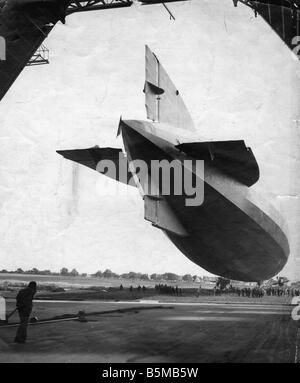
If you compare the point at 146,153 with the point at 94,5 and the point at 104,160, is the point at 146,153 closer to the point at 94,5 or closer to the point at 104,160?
the point at 104,160

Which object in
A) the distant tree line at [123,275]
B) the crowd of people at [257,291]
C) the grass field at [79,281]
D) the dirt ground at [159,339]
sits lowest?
the dirt ground at [159,339]

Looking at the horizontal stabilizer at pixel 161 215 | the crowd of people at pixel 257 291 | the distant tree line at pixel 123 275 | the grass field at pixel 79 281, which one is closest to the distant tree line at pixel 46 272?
the distant tree line at pixel 123 275

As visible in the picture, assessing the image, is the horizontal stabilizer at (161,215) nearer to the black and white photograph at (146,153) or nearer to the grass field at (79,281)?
the black and white photograph at (146,153)

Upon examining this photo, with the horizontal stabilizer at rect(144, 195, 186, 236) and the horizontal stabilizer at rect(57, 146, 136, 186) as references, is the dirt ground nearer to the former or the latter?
the horizontal stabilizer at rect(144, 195, 186, 236)

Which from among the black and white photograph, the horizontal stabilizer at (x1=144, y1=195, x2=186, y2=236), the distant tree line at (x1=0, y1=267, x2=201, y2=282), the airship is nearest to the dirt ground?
the black and white photograph

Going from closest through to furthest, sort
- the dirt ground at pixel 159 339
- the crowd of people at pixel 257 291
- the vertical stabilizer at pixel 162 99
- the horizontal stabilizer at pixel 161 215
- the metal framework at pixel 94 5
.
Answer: the dirt ground at pixel 159 339 < the horizontal stabilizer at pixel 161 215 < the vertical stabilizer at pixel 162 99 < the metal framework at pixel 94 5 < the crowd of people at pixel 257 291

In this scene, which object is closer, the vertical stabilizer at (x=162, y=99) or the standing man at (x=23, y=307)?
the standing man at (x=23, y=307)

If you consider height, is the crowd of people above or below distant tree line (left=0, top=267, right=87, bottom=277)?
below
